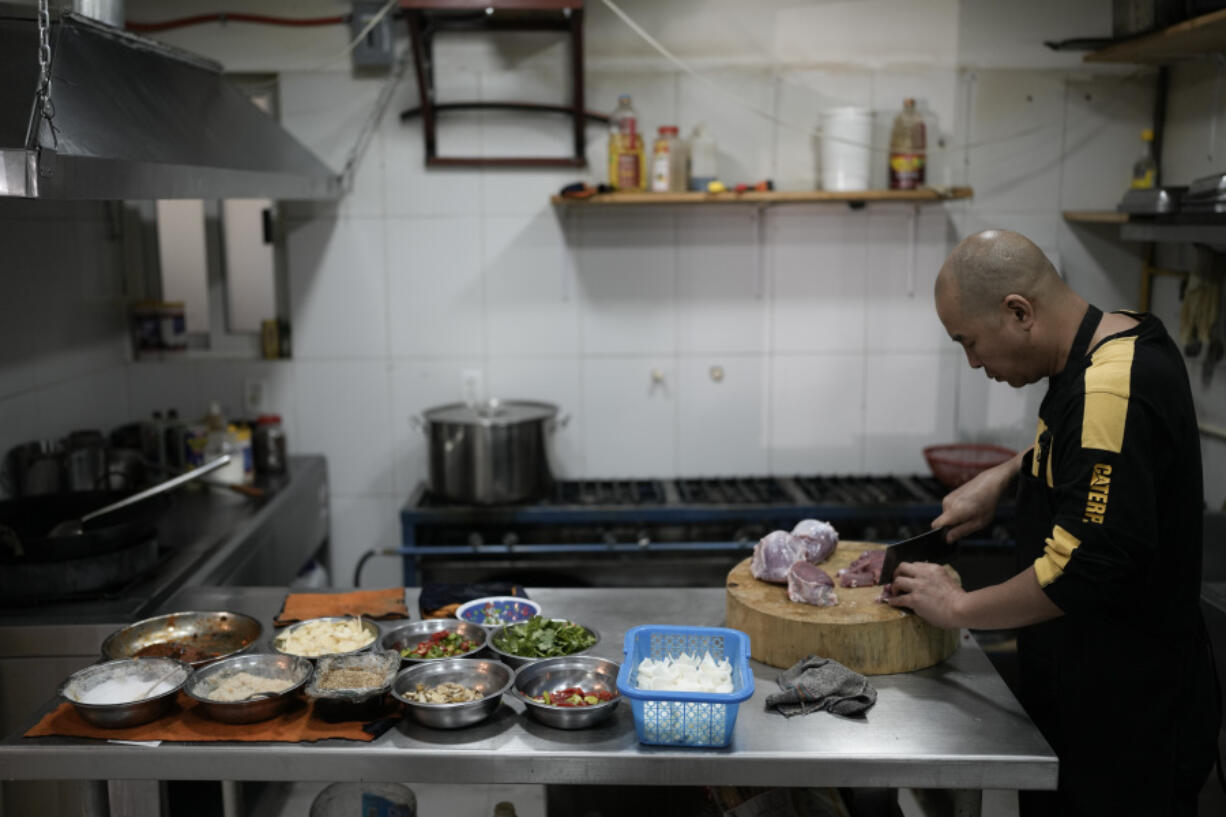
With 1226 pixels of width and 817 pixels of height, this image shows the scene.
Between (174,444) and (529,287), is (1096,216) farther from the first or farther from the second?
(174,444)

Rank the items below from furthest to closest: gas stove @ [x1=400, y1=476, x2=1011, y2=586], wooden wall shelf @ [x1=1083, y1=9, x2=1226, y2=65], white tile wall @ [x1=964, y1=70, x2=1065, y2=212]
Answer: white tile wall @ [x1=964, y1=70, x2=1065, y2=212]
gas stove @ [x1=400, y1=476, x2=1011, y2=586]
wooden wall shelf @ [x1=1083, y1=9, x2=1226, y2=65]

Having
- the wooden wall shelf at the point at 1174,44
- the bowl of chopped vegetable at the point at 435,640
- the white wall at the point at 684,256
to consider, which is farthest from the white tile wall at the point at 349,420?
the wooden wall shelf at the point at 1174,44

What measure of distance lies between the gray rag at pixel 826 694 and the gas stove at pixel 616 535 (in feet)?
4.93

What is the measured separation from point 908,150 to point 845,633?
7.36 feet

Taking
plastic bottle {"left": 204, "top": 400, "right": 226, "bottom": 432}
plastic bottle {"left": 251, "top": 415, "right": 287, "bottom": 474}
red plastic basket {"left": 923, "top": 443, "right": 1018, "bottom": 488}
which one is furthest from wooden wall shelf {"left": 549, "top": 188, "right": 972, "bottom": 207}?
plastic bottle {"left": 204, "top": 400, "right": 226, "bottom": 432}

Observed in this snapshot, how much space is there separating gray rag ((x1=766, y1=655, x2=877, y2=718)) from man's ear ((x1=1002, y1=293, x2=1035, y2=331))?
2.55 ft

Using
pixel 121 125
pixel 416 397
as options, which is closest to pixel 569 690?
pixel 121 125

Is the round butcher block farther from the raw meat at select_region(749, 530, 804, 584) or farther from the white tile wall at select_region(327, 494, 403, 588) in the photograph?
the white tile wall at select_region(327, 494, 403, 588)

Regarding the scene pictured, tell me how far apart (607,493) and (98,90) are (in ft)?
7.45

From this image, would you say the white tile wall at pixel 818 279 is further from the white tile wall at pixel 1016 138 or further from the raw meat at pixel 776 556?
the raw meat at pixel 776 556

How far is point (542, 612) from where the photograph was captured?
2.61 m

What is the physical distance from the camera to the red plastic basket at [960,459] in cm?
378

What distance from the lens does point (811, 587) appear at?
2.32 m

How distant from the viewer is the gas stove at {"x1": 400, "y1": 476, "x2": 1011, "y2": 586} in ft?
12.0
